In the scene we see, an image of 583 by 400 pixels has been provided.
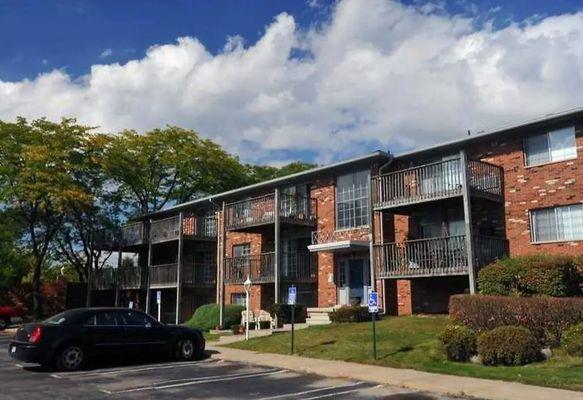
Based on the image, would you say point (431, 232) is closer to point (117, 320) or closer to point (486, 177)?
point (486, 177)

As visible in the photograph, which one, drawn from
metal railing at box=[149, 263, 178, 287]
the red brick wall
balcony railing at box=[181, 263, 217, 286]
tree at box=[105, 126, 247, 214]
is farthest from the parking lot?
tree at box=[105, 126, 247, 214]

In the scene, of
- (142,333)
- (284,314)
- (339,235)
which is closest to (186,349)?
(142,333)

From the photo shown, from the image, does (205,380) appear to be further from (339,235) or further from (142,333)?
(339,235)

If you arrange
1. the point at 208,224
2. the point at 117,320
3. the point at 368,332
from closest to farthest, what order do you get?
the point at 117,320 → the point at 368,332 → the point at 208,224

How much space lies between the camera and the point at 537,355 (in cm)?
1376

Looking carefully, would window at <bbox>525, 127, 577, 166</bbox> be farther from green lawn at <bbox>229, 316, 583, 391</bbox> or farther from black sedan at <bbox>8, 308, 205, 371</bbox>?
black sedan at <bbox>8, 308, 205, 371</bbox>

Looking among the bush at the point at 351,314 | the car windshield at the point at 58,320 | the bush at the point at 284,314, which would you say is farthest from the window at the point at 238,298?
the car windshield at the point at 58,320

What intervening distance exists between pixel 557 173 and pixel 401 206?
492cm

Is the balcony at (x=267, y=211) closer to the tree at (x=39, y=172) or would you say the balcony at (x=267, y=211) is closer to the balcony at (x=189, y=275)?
the balcony at (x=189, y=275)

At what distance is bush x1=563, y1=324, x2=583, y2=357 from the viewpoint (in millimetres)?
13328

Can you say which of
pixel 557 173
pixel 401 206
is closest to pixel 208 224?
pixel 401 206

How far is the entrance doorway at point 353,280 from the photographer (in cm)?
2419

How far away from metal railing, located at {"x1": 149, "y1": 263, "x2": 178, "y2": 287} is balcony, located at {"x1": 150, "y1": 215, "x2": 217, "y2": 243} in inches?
53.9

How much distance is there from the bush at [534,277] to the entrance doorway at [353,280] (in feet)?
22.9
